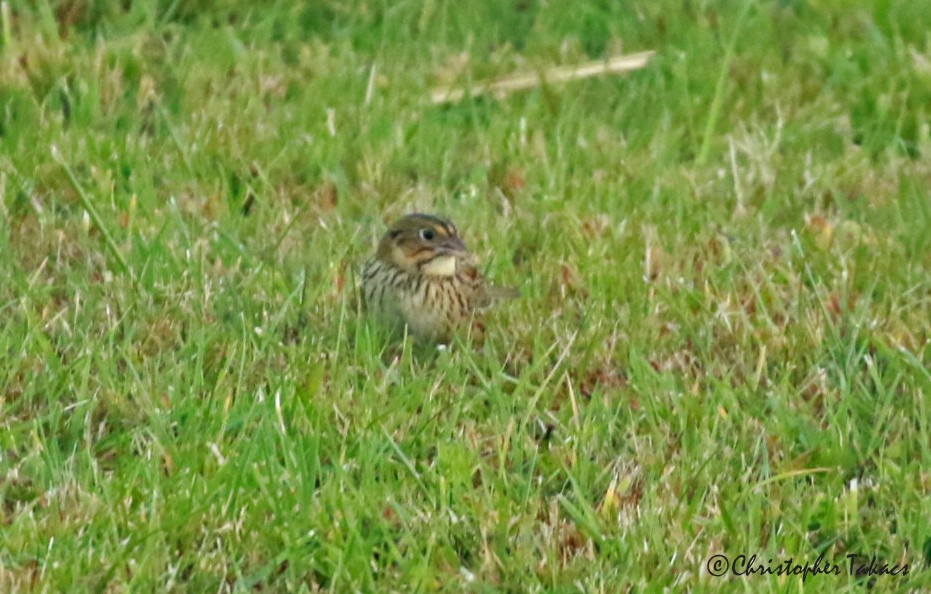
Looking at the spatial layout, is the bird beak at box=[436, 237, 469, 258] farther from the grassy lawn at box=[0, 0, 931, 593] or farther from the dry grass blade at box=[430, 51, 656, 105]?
the dry grass blade at box=[430, 51, 656, 105]

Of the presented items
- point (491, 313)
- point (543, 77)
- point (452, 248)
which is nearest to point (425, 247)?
point (452, 248)

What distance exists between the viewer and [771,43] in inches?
336

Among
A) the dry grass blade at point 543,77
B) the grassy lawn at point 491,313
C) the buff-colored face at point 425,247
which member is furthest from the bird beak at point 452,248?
the dry grass blade at point 543,77

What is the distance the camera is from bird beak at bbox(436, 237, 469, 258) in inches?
237

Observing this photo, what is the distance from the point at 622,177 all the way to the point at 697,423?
2031mm

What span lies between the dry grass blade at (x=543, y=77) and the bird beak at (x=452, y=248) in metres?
1.89

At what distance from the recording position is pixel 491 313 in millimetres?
6035

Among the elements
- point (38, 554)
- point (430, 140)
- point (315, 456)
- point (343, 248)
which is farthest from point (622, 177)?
point (38, 554)

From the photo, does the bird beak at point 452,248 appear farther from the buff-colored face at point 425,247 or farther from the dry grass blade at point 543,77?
the dry grass blade at point 543,77

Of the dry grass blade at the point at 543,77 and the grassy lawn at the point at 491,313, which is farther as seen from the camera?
the dry grass blade at the point at 543,77

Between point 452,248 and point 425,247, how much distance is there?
0.10 m

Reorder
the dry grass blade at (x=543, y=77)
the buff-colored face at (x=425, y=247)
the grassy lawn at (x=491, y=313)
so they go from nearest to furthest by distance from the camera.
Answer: the grassy lawn at (x=491, y=313) → the buff-colored face at (x=425, y=247) → the dry grass blade at (x=543, y=77)

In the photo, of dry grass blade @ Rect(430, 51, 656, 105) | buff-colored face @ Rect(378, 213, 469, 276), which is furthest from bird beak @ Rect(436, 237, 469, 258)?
dry grass blade @ Rect(430, 51, 656, 105)

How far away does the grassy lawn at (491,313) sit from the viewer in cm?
454
